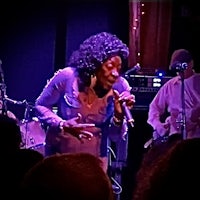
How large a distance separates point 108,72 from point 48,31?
8.37 ft

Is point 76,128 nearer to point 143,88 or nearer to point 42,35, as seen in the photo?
point 143,88

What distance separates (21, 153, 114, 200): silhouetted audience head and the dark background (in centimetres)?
477

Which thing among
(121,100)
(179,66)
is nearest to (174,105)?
(179,66)

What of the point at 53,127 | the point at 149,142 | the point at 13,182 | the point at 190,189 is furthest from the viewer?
the point at 149,142

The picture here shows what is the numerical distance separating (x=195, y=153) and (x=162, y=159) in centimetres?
8

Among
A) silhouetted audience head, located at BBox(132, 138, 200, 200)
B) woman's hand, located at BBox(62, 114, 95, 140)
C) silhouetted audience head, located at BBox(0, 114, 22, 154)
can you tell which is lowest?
woman's hand, located at BBox(62, 114, 95, 140)

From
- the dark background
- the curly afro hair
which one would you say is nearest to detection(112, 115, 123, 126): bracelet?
the curly afro hair

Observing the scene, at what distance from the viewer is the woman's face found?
11.9 feet

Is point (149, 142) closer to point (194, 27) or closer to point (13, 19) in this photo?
point (194, 27)

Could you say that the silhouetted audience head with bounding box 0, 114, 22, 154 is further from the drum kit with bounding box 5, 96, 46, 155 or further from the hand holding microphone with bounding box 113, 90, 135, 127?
the drum kit with bounding box 5, 96, 46, 155

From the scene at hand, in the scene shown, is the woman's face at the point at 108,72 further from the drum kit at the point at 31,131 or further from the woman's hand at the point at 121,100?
the drum kit at the point at 31,131

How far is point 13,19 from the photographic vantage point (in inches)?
234

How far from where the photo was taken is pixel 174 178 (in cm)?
106

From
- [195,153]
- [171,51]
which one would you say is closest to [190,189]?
[195,153]
